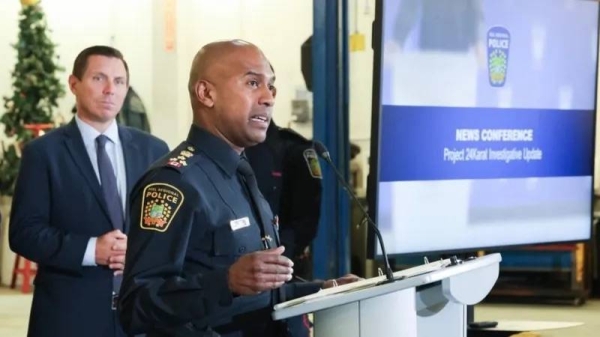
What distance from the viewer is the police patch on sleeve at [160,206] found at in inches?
73.5

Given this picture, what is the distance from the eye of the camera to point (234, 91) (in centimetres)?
199

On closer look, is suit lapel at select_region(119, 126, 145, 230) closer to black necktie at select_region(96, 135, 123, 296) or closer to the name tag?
black necktie at select_region(96, 135, 123, 296)

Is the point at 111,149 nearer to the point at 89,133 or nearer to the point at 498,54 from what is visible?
the point at 89,133

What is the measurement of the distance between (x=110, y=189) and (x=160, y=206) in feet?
3.93

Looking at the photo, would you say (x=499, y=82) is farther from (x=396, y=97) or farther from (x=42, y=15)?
(x=42, y=15)

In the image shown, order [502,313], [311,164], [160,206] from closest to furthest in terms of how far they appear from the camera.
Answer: [160,206]
[311,164]
[502,313]

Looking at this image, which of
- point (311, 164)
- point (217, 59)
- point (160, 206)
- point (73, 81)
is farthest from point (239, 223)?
point (311, 164)

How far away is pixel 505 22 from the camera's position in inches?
121

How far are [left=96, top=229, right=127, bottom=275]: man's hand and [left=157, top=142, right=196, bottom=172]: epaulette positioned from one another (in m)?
0.93

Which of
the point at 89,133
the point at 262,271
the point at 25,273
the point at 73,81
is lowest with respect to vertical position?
the point at 25,273

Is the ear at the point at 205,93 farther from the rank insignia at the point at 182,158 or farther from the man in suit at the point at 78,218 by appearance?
the man in suit at the point at 78,218

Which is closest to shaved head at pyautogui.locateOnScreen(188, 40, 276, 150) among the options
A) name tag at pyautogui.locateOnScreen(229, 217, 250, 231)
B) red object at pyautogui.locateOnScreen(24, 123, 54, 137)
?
name tag at pyautogui.locateOnScreen(229, 217, 250, 231)

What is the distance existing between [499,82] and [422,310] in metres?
1.19

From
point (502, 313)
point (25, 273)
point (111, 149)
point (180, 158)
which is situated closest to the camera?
point (180, 158)
